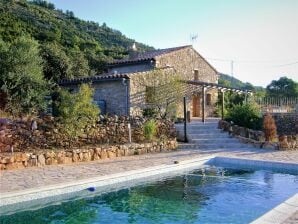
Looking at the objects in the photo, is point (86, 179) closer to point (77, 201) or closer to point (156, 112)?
point (77, 201)

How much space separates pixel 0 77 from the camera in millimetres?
20859

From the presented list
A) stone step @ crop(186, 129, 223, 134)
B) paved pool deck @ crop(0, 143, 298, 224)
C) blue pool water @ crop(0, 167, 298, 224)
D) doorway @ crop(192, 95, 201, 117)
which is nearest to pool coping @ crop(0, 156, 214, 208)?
paved pool deck @ crop(0, 143, 298, 224)

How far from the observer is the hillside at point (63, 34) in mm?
35031

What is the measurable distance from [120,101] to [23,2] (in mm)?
32189

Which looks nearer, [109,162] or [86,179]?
[86,179]

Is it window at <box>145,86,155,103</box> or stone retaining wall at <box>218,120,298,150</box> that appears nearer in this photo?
stone retaining wall at <box>218,120,298,150</box>

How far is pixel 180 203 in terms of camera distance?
9.48 m

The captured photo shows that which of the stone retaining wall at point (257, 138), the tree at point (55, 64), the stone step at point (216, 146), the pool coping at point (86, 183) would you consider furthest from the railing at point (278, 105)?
the tree at point (55, 64)

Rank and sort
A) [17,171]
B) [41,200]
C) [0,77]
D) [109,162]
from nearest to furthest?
[41,200] < [17,171] < [109,162] < [0,77]

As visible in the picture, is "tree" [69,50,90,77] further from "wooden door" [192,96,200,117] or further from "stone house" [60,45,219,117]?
"wooden door" [192,96,200,117]

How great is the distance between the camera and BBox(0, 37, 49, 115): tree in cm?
2058

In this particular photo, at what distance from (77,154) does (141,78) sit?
10757 mm

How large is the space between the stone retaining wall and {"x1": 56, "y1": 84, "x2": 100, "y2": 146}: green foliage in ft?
28.6

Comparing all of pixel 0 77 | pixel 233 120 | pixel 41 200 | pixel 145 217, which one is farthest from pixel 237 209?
pixel 0 77
